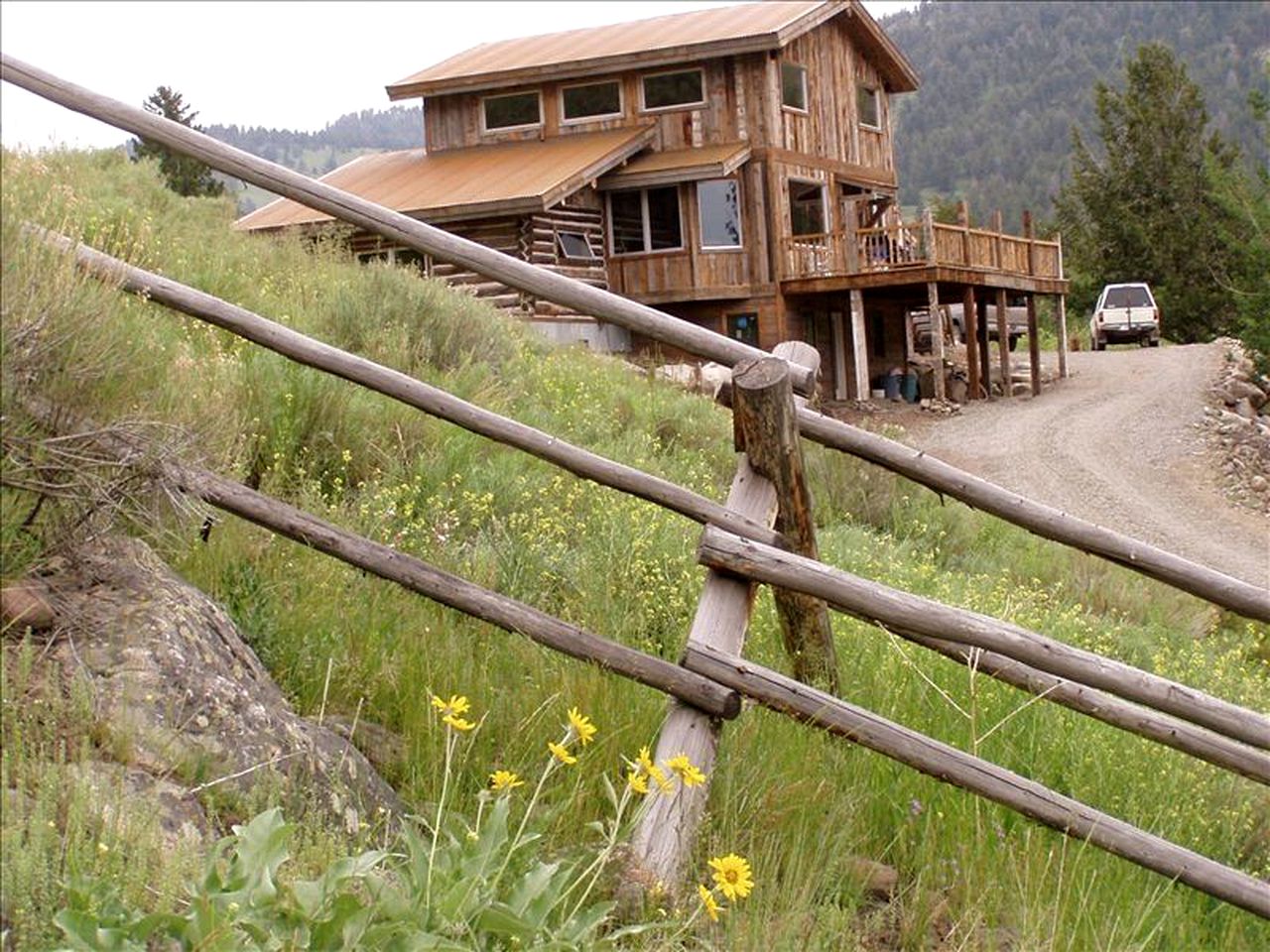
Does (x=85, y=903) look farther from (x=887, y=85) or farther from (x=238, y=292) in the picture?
(x=887, y=85)

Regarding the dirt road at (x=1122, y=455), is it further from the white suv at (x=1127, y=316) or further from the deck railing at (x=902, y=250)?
the white suv at (x=1127, y=316)

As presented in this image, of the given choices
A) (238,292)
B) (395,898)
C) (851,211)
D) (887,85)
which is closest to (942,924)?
(395,898)

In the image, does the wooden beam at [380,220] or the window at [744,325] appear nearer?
the wooden beam at [380,220]

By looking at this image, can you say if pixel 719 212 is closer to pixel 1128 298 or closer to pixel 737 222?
pixel 737 222

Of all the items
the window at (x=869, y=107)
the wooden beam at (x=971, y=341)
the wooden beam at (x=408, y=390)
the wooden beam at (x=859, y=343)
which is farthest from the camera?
the window at (x=869, y=107)

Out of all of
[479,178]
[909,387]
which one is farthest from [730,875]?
[909,387]

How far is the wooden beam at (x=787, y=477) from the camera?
467 cm

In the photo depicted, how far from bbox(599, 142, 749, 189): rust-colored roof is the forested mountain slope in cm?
9990

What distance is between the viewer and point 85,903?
2.45 metres

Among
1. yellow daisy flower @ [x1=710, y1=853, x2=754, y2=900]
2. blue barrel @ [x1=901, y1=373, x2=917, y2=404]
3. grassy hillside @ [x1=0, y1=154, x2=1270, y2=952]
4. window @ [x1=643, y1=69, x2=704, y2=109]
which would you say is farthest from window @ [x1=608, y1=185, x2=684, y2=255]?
yellow daisy flower @ [x1=710, y1=853, x2=754, y2=900]

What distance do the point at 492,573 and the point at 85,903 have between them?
10.1 feet

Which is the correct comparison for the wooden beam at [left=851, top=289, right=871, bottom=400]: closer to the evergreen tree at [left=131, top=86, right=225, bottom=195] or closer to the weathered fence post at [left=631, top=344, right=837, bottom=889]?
the evergreen tree at [left=131, top=86, right=225, bottom=195]

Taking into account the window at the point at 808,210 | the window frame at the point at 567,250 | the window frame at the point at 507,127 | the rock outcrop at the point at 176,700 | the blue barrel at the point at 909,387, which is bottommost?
the blue barrel at the point at 909,387

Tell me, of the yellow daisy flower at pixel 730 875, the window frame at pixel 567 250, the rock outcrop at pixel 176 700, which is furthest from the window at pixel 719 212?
the yellow daisy flower at pixel 730 875
